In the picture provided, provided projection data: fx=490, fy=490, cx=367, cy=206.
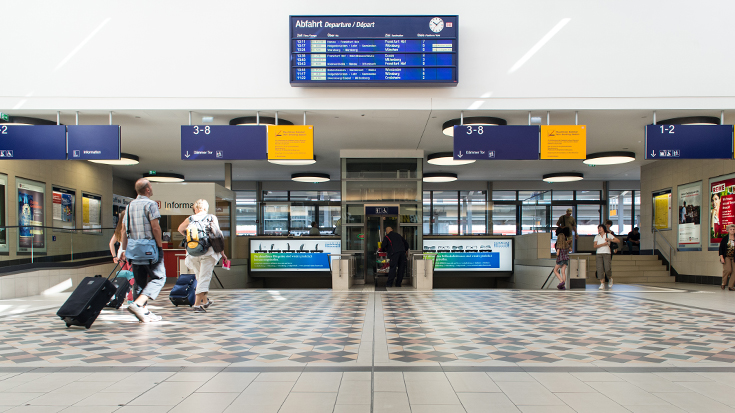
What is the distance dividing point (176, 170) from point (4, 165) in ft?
27.6

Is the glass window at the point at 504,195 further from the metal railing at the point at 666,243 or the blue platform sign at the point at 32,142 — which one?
the blue platform sign at the point at 32,142

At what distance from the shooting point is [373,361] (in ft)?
14.1

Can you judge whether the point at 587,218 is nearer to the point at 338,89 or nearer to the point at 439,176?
the point at 439,176

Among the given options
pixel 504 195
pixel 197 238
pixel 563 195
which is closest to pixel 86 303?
pixel 197 238

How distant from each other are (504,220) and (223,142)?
14.5 metres

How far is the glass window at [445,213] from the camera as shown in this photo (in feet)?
74.2

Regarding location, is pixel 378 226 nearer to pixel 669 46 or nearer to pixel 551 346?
pixel 669 46

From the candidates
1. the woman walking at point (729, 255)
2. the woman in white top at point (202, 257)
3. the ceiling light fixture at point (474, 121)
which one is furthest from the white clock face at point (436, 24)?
the woman walking at point (729, 255)

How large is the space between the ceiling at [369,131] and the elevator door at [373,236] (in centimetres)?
234

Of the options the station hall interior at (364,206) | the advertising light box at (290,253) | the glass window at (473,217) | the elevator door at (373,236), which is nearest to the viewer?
the station hall interior at (364,206)

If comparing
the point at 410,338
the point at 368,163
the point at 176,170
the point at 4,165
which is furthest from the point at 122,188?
the point at 410,338

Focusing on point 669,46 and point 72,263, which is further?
point 72,263

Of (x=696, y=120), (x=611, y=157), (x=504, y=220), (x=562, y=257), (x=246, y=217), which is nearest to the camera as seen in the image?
(x=696, y=120)

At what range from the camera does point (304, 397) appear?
3.32 meters
